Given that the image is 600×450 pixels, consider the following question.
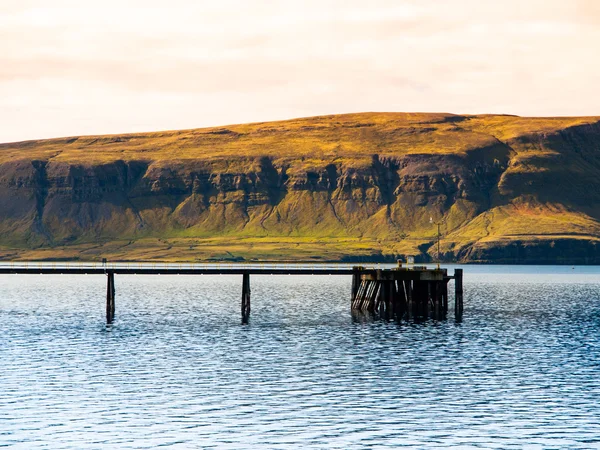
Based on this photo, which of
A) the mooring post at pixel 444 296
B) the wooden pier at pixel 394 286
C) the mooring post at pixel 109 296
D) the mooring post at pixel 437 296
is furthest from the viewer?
the mooring post at pixel 444 296

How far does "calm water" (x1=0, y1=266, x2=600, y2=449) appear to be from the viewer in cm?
4722

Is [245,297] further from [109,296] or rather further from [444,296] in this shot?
[444,296]

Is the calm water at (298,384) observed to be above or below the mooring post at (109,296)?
below

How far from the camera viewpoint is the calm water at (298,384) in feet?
155

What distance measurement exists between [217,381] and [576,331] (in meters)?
50.7

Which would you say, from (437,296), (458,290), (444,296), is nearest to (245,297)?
(437,296)

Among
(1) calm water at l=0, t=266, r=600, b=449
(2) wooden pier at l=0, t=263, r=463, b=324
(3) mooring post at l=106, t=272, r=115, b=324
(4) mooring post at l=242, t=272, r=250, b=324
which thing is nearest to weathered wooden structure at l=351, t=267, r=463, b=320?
(2) wooden pier at l=0, t=263, r=463, b=324

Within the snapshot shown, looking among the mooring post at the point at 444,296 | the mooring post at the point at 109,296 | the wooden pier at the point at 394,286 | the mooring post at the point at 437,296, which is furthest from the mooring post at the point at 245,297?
the mooring post at the point at 444,296

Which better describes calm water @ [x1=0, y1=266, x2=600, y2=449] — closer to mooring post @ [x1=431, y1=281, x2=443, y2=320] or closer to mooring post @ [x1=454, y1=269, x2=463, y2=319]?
mooring post @ [x1=454, y1=269, x2=463, y2=319]

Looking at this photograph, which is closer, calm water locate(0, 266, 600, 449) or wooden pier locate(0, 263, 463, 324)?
calm water locate(0, 266, 600, 449)

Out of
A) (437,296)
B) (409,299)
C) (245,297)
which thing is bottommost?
(409,299)

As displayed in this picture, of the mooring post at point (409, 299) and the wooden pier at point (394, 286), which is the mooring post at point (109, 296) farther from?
the mooring post at point (409, 299)

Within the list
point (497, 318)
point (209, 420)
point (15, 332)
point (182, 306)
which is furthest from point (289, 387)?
point (182, 306)

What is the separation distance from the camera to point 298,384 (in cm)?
6194
